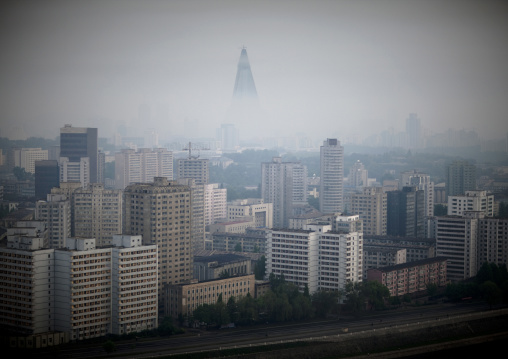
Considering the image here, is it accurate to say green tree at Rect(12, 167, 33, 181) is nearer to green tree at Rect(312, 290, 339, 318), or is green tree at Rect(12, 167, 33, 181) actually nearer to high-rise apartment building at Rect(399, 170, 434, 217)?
high-rise apartment building at Rect(399, 170, 434, 217)

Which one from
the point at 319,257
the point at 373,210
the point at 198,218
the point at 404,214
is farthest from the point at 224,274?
the point at 404,214

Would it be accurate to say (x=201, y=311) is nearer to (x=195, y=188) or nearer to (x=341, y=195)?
(x=195, y=188)

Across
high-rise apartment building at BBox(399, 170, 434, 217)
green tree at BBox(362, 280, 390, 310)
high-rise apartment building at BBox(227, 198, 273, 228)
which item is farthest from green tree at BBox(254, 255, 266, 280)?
high-rise apartment building at BBox(227, 198, 273, 228)

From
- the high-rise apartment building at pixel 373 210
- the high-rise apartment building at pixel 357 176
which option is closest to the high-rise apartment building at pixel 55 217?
the high-rise apartment building at pixel 373 210

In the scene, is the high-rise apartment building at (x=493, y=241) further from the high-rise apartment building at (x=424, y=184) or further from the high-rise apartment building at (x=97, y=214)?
the high-rise apartment building at (x=97, y=214)

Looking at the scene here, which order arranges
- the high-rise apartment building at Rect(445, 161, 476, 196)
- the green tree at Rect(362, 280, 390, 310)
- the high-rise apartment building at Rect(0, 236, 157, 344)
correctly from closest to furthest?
1. the high-rise apartment building at Rect(0, 236, 157, 344)
2. the green tree at Rect(362, 280, 390, 310)
3. the high-rise apartment building at Rect(445, 161, 476, 196)
